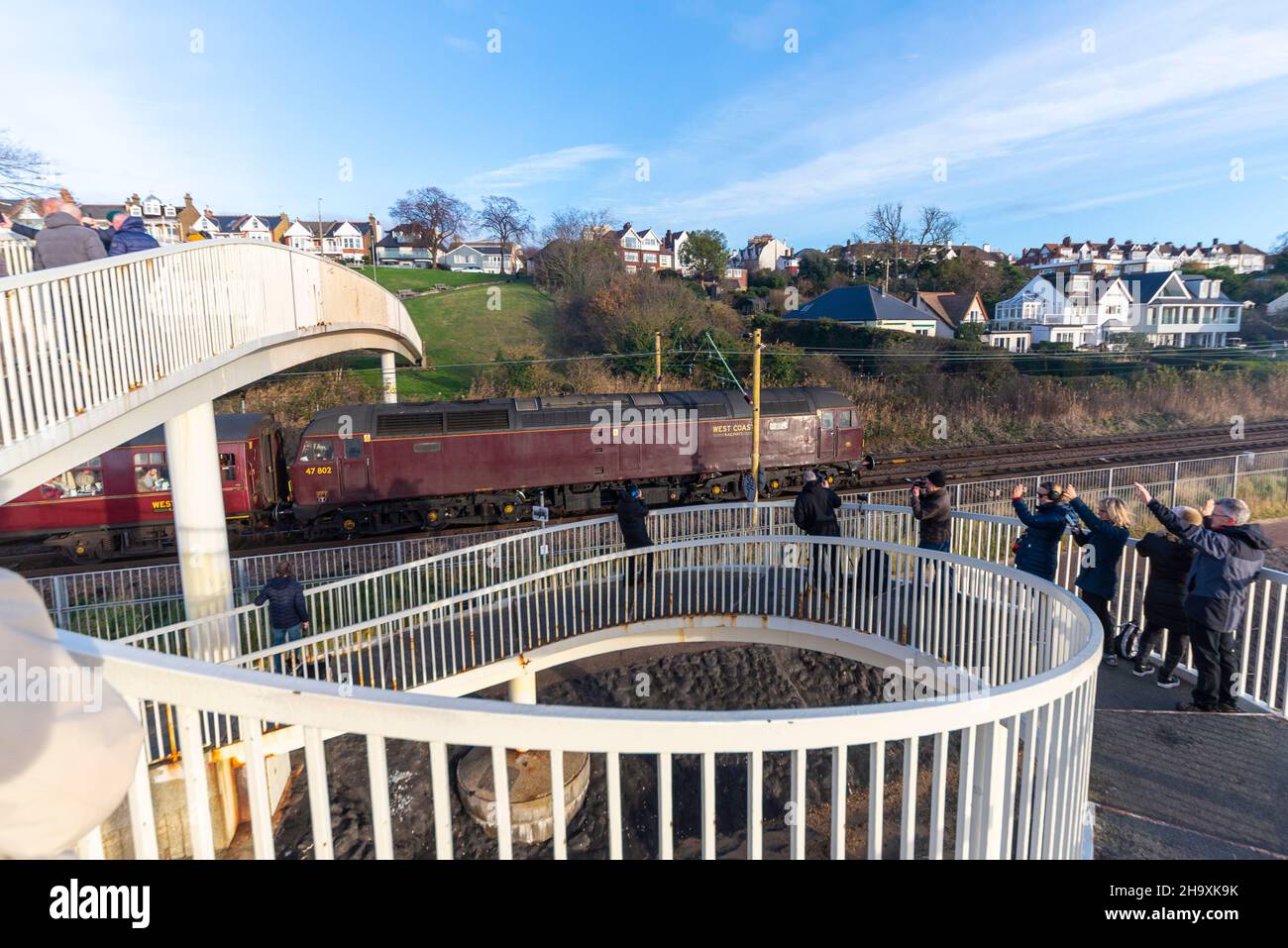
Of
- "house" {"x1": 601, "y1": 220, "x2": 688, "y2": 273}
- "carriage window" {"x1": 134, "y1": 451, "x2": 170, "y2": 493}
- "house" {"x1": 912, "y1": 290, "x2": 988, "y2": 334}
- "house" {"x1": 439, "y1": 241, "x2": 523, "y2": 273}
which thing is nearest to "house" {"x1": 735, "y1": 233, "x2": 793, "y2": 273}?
"house" {"x1": 601, "y1": 220, "x2": 688, "y2": 273}

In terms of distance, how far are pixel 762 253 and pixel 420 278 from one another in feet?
139

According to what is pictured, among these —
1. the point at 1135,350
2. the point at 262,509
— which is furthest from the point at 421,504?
the point at 1135,350

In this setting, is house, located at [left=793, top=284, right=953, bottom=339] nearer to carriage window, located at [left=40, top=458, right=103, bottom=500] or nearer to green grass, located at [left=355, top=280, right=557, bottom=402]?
green grass, located at [left=355, top=280, right=557, bottom=402]

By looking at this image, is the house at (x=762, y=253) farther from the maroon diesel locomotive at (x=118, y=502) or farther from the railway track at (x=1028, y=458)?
the maroon diesel locomotive at (x=118, y=502)

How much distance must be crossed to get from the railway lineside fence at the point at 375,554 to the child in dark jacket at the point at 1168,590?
161 inches

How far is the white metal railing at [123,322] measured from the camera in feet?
14.1

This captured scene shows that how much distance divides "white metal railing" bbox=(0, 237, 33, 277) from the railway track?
745 cm

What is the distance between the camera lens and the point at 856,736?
2.06 meters

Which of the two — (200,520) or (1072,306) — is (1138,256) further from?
(200,520)

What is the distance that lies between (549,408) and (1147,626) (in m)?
12.3

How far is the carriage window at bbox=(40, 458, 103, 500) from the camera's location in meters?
13.4

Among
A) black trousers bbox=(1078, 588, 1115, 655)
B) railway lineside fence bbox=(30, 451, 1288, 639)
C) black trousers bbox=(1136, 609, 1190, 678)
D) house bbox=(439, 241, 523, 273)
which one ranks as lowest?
railway lineside fence bbox=(30, 451, 1288, 639)

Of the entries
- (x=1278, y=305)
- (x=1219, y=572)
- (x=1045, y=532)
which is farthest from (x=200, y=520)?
(x=1278, y=305)
